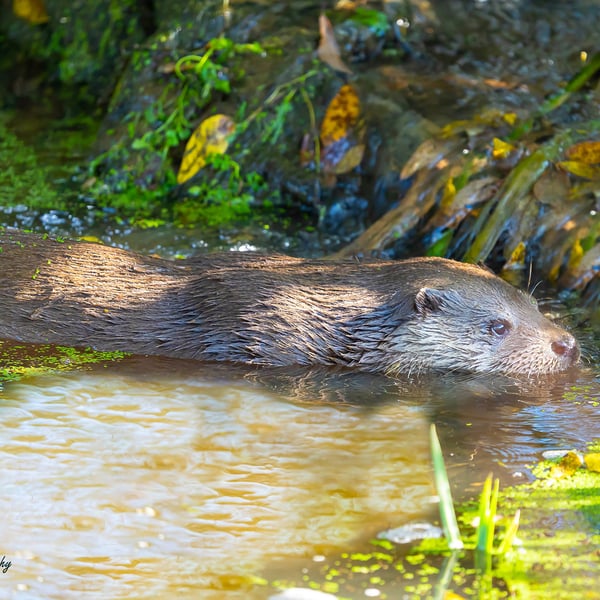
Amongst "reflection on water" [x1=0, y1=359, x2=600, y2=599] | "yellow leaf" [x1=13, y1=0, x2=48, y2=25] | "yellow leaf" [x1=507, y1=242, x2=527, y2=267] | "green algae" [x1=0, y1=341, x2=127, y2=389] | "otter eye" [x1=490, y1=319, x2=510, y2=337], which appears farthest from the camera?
"yellow leaf" [x1=13, y1=0, x2=48, y2=25]

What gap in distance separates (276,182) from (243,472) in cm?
386

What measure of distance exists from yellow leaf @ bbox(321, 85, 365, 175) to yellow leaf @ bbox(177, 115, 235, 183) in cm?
76

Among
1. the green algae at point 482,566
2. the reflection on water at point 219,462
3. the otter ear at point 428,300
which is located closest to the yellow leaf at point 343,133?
the otter ear at point 428,300

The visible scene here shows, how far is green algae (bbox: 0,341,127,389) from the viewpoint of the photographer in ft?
16.8

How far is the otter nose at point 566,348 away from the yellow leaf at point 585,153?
1.74 m

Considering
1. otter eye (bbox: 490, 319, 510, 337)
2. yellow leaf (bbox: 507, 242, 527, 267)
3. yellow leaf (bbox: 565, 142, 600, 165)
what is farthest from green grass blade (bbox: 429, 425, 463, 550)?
yellow leaf (bbox: 565, 142, 600, 165)

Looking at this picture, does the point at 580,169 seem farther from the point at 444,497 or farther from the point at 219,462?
the point at 444,497

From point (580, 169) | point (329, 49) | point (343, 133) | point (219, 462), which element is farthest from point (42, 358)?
point (329, 49)

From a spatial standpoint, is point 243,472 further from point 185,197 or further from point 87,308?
point 185,197

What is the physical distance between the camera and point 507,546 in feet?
10.9

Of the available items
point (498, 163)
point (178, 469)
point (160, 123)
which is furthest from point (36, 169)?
point (178, 469)

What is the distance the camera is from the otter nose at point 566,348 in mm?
5262

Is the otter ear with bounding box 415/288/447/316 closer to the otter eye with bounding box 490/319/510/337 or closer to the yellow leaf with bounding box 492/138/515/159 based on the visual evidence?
the otter eye with bounding box 490/319/510/337

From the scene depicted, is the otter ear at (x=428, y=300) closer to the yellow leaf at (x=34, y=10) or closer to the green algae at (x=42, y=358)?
the green algae at (x=42, y=358)
